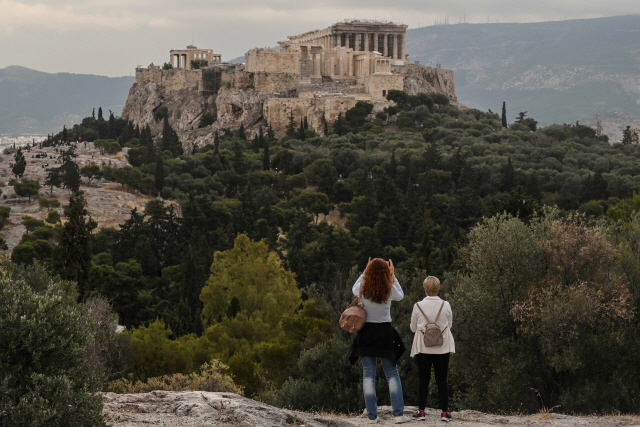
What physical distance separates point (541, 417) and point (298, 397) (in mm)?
6575

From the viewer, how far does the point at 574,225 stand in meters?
18.2

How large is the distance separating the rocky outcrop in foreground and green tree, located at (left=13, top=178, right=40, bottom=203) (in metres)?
41.2

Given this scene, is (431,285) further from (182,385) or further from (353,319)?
(182,385)

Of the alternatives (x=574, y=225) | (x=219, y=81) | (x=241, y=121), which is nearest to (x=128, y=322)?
(x=574, y=225)

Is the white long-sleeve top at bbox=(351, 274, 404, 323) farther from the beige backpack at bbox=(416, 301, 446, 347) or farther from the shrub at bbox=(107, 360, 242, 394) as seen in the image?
the shrub at bbox=(107, 360, 242, 394)

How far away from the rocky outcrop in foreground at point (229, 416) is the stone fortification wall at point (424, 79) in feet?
234

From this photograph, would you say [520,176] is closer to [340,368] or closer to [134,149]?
[134,149]

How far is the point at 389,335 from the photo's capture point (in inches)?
388

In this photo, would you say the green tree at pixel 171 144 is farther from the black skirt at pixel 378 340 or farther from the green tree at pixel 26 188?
the black skirt at pixel 378 340

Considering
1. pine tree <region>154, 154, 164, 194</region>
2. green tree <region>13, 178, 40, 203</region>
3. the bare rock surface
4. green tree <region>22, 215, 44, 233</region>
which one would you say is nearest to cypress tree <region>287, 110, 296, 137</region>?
the bare rock surface

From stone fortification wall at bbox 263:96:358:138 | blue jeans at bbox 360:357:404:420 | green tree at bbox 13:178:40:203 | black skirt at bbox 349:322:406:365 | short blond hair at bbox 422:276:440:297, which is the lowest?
green tree at bbox 13:178:40:203

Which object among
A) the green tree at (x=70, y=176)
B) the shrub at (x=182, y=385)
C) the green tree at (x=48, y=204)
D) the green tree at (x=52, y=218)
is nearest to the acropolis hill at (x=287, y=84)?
the green tree at (x=70, y=176)

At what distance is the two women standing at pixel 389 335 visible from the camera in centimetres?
970

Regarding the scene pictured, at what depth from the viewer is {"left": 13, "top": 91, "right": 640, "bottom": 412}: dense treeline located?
16688 mm
